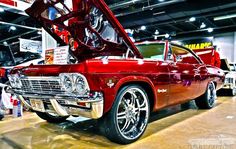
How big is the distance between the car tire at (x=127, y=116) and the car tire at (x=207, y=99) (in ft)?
7.36

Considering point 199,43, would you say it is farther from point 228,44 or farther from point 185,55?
point 185,55

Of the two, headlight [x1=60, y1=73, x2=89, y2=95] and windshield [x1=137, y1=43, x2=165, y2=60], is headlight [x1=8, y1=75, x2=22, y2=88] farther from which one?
windshield [x1=137, y1=43, x2=165, y2=60]

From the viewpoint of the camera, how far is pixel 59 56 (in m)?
2.81

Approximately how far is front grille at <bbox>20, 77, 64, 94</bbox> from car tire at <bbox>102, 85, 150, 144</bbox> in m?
0.61

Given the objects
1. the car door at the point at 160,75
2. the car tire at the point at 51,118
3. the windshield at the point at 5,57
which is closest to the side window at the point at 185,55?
the car door at the point at 160,75

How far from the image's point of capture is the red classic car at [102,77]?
7.70ft

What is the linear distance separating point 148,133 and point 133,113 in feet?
1.48

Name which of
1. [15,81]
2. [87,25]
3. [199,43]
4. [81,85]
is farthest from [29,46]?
[199,43]

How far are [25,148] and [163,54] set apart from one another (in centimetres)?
223

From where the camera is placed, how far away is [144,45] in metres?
3.93

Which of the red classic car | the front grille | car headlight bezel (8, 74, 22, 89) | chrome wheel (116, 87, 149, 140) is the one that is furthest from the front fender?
car headlight bezel (8, 74, 22, 89)

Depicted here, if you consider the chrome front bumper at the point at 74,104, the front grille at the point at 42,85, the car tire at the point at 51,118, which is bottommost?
the car tire at the point at 51,118

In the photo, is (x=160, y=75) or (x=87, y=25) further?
(x=160, y=75)

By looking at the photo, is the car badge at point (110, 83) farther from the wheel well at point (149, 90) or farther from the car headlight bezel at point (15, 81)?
the car headlight bezel at point (15, 81)
